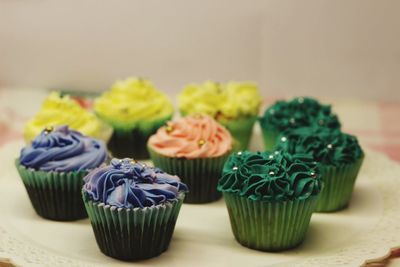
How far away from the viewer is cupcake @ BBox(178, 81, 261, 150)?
13.6 ft

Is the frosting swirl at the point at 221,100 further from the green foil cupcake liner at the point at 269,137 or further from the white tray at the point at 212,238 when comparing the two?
the white tray at the point at 212,238

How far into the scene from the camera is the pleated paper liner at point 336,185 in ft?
11.5

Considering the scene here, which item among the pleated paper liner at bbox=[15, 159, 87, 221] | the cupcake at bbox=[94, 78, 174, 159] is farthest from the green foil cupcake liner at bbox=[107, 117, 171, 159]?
the pleated paper liner at bbox=[15, 159, 87, 221]

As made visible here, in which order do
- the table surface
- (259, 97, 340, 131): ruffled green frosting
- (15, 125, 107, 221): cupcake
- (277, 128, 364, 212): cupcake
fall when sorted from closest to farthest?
(15, 125, 107, 221): cupcake → (277, 128, 364, 212): cupcake → (259, 97, 340, 131): ruffled green frosting → the table surface

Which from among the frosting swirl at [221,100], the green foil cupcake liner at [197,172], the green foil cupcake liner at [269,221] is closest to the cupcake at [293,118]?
the frosting swirl at [221,100]

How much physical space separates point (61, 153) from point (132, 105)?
84cm

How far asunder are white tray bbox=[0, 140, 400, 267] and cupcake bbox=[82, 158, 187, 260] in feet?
0.17

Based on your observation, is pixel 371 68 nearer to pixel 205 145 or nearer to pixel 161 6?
pixel 161 6

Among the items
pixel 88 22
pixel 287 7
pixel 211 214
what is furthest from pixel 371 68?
pixel 211 214

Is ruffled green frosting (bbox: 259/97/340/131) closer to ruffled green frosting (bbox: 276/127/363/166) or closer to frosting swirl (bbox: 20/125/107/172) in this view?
ruffled green frosting (bbox: 276/127/363/166)

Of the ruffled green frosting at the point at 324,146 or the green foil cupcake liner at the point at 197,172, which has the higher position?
the ruffled green frosting at the point at 324,146

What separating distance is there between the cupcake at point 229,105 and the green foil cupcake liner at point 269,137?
0.39ft

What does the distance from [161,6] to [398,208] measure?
2.21 meters

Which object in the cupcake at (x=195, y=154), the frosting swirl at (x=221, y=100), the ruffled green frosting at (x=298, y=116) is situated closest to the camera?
the cupcake at (x=195, y=154)
